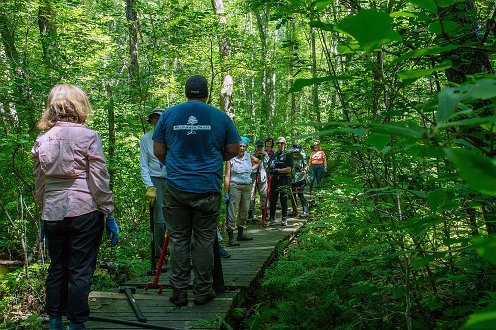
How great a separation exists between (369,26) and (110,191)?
3.19 m

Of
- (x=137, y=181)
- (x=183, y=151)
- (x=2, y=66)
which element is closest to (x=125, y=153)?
(x=137, y=181)

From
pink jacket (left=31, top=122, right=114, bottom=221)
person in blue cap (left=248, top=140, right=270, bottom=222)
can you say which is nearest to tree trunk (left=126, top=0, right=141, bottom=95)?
person in blue cap (left=248, top=140, right=270, bottom=222)

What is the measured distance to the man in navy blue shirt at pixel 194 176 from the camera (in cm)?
436

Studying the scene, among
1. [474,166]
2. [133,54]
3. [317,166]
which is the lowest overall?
[317,166]

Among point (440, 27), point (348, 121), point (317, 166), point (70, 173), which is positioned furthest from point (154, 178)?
point (317, 166)

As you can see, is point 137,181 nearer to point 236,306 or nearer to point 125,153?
point 125,153

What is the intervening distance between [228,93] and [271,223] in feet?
14.0

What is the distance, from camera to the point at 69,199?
3.48m

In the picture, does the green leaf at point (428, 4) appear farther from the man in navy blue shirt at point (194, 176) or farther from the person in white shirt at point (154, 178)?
the person in white shirt at point (154, 178)

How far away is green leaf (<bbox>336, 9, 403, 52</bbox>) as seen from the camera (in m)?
0.90

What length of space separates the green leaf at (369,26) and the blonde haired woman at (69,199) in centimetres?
312

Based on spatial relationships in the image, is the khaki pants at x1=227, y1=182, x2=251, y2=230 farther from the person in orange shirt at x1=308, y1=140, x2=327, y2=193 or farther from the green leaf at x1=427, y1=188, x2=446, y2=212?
the green leaf at x1=427, y1=188, x2=446, y2=212

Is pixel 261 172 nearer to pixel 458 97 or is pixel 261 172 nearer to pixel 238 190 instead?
pixel 238 190

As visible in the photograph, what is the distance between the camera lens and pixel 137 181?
11883 millimetres
